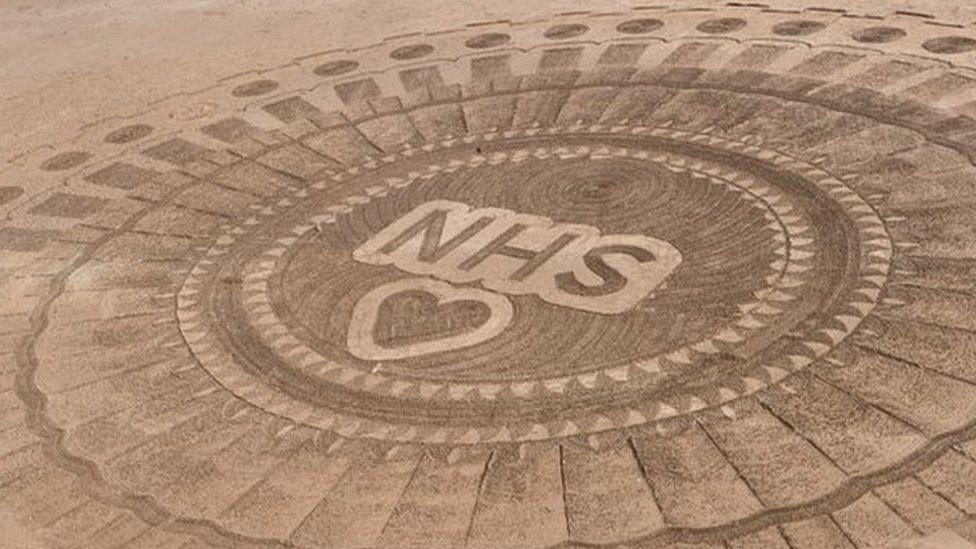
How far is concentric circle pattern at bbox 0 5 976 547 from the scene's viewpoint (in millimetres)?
6066

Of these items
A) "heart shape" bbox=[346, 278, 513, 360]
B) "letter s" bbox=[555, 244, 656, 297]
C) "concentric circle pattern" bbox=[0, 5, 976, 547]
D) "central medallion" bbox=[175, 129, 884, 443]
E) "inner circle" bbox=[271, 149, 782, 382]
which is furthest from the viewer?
"letter s" bbox=[555, 244, 656, 297]

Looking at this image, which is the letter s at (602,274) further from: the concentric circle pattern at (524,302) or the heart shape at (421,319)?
the heart shape at (421,319)

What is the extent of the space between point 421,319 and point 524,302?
0.69 m

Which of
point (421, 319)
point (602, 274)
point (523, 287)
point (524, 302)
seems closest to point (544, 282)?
point (523, 287)

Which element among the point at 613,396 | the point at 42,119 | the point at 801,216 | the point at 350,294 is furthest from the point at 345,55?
the point at 613,396

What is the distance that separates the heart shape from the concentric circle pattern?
0.11 ft

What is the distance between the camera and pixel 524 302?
25.6ft

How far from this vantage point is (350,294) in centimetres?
821

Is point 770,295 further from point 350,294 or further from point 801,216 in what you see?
point 350,294

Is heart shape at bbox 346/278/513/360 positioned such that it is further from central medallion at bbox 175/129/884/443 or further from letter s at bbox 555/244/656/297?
letter s at bbox 555/244/656/297

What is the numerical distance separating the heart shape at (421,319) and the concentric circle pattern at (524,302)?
34mm

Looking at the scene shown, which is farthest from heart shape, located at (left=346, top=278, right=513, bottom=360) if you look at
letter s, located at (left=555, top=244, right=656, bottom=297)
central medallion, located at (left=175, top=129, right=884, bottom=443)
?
letter s, located at (left=555, top=244, right=656, bottom=297)

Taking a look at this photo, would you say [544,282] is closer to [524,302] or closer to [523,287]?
[523,287]

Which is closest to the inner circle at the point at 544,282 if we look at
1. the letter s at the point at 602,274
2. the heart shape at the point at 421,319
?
the heart shape at the point at 421,319
